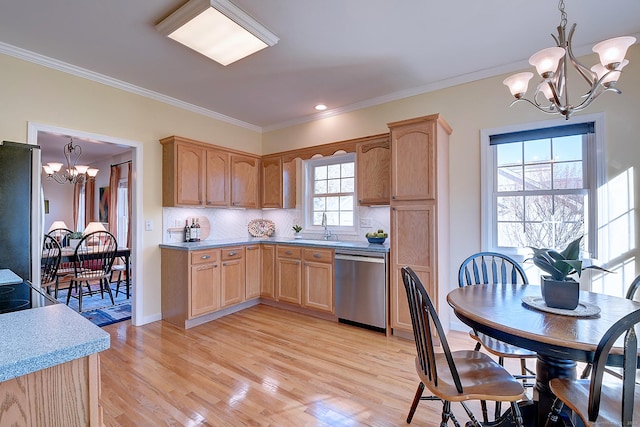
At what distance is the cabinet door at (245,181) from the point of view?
424cm

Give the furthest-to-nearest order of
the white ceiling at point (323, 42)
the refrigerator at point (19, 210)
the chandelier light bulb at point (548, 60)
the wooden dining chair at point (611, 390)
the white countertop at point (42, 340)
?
1. the white ceiling at point (323, 42)
2. the refrigerator at point (19, 210)
3. the chandelier light bulb at point (548, 60)
4. the wooden dining chair at point (611, 390)
5. the white countertop at point (42, 340)

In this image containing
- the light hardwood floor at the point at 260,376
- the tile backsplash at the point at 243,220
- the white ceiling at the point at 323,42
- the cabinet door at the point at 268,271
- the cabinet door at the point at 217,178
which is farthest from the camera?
→ the cabinet door at the point at 268,271

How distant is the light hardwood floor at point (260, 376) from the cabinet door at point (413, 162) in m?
1.53

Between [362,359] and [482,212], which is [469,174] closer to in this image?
[482,212]

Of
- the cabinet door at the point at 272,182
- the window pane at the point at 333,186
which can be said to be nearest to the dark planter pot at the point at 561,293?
the window pane at the point at 333,186

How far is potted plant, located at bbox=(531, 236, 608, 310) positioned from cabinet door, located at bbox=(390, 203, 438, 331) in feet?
4.25

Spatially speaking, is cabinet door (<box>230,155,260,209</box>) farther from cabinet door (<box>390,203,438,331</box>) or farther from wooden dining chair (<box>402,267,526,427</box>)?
wooden dining chair (<box>402,267,526,427</box>)

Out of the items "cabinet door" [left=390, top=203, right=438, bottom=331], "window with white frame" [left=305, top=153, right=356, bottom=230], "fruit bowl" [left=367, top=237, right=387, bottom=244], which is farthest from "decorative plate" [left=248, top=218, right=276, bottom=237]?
"cabinet door" [left=390, top=203, right=438, bottom=331]

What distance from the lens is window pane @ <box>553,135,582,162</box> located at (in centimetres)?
276

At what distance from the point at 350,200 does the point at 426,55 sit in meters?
1.97

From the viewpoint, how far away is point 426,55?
2.81 m

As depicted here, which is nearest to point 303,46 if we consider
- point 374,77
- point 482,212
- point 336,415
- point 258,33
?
point 258,33

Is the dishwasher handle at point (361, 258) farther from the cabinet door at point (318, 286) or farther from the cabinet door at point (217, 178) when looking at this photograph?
the cabinet door at point (217, 178)

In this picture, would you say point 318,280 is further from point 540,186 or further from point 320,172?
point 540,186
